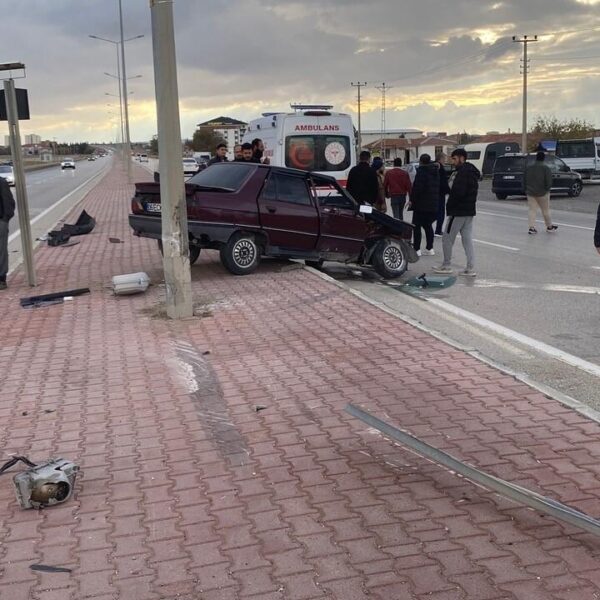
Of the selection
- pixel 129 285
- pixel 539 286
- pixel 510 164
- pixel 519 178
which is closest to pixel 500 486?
pixel 129 285

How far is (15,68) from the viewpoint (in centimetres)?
1014

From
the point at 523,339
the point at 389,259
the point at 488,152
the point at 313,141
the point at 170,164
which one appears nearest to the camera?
the point at 523,339

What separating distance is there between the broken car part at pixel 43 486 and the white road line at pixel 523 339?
427cm

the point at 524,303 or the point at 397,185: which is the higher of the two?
the point at 397,185

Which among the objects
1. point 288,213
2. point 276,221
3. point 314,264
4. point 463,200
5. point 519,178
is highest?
point 463,200

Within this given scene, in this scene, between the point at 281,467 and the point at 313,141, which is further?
the point at 313,141

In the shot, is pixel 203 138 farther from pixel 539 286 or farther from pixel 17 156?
pixel 539 286

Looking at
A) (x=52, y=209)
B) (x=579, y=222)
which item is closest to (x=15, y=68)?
(x=579, y=222)

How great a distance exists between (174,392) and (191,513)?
2.01 m

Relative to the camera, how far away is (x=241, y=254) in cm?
1073

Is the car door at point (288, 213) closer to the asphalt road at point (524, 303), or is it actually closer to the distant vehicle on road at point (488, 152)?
the asphalt road at point (524, 303)

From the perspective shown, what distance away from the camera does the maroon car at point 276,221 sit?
411 inches

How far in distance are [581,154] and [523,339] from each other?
35.1 meters

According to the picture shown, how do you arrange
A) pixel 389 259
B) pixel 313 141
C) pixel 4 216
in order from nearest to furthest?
pixel 4 216
pixel 389 259
pixel 313 141
